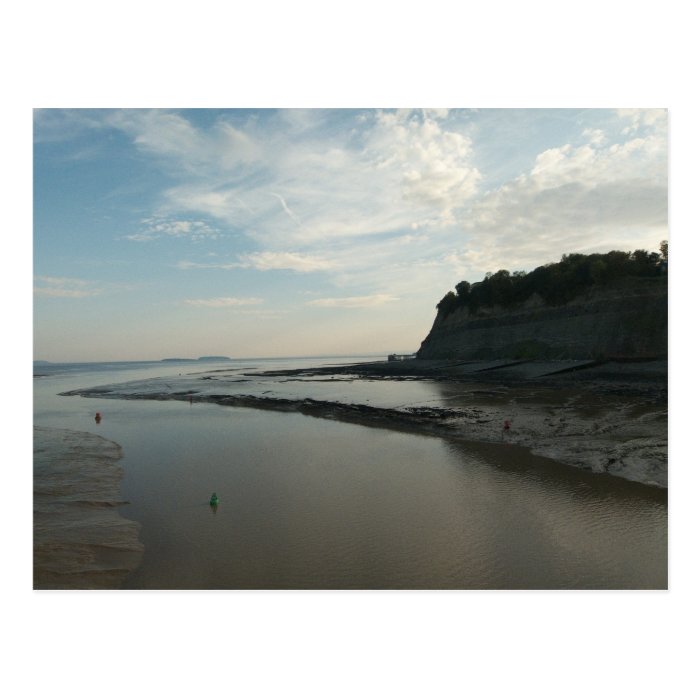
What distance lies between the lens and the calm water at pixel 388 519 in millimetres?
6090

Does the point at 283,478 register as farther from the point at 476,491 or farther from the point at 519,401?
the point at 519,401

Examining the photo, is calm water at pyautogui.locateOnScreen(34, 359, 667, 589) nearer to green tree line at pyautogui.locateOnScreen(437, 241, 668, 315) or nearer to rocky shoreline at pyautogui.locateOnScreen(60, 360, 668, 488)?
rocky shoreline at pyautogui.locateOnScreen(60, 360, 668, 488)

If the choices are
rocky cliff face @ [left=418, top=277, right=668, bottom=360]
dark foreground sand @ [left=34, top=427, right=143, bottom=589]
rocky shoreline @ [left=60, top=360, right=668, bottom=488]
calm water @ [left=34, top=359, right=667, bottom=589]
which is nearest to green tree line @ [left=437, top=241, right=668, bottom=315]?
rocky cliff face @ [left=418, top=277, right=668, bottom=360]

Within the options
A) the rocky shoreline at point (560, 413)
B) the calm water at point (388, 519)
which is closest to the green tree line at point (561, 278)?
the rocky shoreline at point (560, 413)

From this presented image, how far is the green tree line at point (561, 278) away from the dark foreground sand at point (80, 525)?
31.7 metres

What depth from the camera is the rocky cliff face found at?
30.1m

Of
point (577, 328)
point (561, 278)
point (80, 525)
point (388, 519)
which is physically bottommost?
point (80, 525)

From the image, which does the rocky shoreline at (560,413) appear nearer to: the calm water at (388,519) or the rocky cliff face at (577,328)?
the calm water at (388,519)

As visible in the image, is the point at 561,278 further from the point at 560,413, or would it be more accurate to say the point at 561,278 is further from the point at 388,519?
the point at 388,519

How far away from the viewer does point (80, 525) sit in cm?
802

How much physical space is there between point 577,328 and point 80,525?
40.0 m

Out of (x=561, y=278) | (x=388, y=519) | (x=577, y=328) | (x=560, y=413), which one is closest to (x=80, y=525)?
(x=388, y=519)

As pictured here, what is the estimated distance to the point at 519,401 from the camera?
21.3m

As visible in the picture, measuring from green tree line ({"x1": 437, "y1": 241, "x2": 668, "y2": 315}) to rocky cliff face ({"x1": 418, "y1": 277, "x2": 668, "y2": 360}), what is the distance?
1122mm
